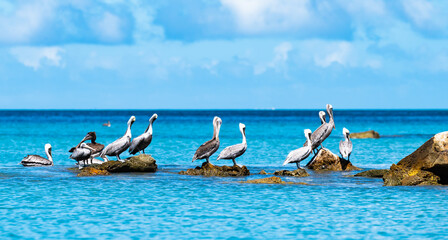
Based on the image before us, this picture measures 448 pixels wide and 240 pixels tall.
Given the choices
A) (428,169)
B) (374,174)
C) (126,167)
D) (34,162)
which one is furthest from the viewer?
(34,162)

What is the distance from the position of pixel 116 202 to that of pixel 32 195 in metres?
2.45

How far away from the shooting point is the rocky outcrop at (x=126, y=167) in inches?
853

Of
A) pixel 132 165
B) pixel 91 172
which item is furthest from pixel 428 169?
pixel 91 172

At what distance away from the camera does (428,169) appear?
18.6 m

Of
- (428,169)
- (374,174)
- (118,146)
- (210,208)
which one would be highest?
(118,146)

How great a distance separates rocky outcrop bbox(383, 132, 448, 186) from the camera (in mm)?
18297

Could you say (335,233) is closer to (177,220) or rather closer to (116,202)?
(177,220)

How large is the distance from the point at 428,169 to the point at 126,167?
9344 millimetres

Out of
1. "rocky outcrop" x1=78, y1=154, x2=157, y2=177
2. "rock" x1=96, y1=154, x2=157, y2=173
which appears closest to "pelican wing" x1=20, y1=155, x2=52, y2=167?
"rock" x1=96, y1=154, x2=157, y2=173

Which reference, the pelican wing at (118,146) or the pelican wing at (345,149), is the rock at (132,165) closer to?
the pelican wing at (118,146)

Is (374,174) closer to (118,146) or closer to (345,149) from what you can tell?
(345,149)

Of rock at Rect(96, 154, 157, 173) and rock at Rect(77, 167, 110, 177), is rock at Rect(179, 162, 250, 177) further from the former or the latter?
rock at Rect(77, 167, 110, 177)

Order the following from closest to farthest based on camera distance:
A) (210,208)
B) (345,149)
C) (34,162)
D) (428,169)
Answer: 1. (210,208)
2. (428,169)
3. (345,149)
4. (34,162)

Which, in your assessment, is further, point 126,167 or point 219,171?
point 126,167
